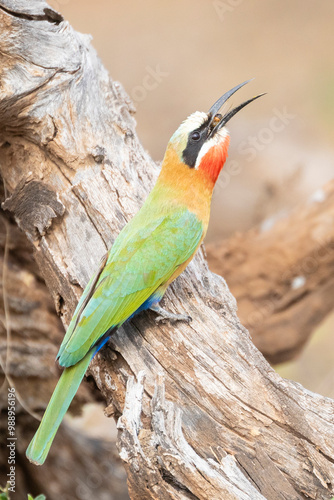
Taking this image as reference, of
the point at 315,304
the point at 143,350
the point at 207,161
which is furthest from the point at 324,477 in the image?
the point at 315,304

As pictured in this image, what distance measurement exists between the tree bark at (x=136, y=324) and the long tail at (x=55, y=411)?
129mm

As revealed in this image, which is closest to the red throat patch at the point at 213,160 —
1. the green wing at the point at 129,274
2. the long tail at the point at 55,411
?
the green wing at the point at 129,274

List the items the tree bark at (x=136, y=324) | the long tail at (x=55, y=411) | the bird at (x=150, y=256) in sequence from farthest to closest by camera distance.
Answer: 1. the bird at (x=150, y=256)
2. the long tail at (x=55, y=411)
3. the tree bark at (x=136, y=324)

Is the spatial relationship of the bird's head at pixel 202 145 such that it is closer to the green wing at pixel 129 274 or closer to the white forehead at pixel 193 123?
the white forehead at pixel 193 123

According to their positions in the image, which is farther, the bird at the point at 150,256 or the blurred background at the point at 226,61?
the blurred background at the point at 226,61

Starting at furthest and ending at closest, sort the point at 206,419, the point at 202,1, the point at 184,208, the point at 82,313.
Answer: the point at 202,1 → the point at 184,208 → the point at 82,313 → the point at 206,419

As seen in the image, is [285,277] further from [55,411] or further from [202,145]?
[55,411]

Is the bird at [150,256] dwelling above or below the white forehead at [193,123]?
below

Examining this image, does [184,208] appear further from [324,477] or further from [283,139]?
[283,139]

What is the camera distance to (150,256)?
2.44 m

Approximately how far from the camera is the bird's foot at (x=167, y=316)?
238cm

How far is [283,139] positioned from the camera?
6.09m

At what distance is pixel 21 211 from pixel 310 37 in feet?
17.1

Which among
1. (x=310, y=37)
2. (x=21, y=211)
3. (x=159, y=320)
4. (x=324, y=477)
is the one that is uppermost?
(x=310, y=37)
